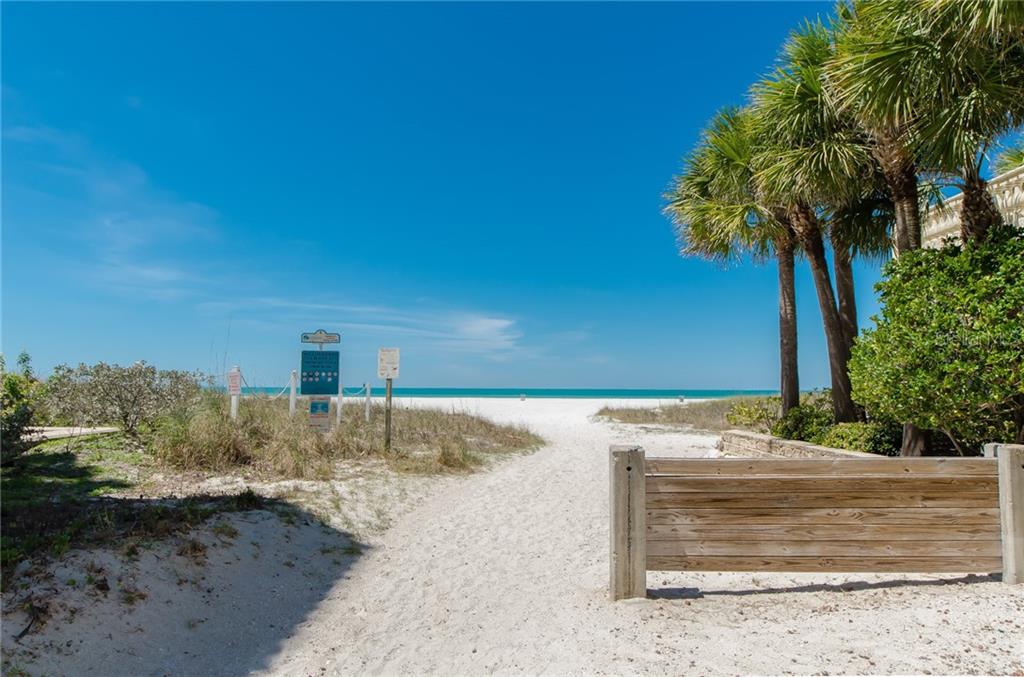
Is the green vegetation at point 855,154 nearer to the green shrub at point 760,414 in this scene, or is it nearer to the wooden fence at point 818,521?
the green shrub at point 760,414

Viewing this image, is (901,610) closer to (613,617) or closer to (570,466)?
(613,617)

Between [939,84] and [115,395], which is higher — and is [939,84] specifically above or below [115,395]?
above

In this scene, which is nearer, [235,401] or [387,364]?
[235,401]

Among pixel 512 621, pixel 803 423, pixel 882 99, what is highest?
pixel 882 99

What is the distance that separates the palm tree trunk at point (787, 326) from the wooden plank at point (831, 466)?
823 cm

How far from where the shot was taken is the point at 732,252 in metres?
12.7

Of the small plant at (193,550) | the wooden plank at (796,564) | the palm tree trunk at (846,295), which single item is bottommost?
the small plant at (193,550)

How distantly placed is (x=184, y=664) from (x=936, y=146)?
29.8 ft

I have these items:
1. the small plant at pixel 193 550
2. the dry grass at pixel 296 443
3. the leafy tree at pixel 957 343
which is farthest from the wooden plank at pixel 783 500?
the dry grass at pixel 296 443

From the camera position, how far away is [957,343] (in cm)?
609

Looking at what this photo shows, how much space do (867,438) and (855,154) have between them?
4.41 m

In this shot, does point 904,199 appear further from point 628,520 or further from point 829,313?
point 628,520

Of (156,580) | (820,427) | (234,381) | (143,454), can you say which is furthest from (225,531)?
(820,427)

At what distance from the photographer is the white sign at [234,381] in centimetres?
1018
